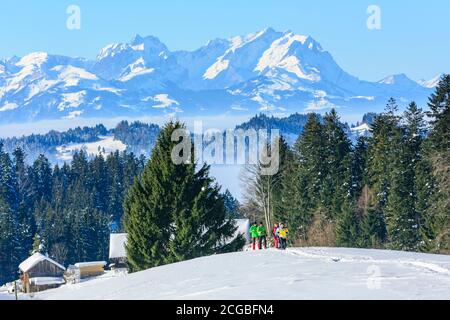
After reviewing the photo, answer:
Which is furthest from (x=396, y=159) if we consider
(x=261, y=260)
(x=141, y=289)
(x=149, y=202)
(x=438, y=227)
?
(x=141, y=289)

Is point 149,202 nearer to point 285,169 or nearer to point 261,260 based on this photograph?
point 261,260

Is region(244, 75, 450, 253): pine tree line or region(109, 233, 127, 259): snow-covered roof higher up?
region(244, 75, 450, 253): pine tree line

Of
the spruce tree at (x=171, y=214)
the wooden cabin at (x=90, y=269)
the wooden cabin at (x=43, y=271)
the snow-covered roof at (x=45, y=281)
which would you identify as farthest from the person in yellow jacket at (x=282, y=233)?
the wooden cabin at (x=90, y=269)

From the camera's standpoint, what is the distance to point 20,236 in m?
121

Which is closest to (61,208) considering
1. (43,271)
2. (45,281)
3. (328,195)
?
(43,271)

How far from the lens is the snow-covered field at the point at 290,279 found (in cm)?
2116

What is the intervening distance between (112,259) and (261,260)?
6806 cm

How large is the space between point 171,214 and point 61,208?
117881 mm

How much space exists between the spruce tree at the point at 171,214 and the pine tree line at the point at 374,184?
41.4 feet

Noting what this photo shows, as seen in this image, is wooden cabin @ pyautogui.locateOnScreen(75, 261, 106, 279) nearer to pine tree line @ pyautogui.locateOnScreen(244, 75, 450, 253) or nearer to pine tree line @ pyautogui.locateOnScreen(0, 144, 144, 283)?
pine tree line @ pyautogui.locateOnScreen(0, 144, 144, 283)

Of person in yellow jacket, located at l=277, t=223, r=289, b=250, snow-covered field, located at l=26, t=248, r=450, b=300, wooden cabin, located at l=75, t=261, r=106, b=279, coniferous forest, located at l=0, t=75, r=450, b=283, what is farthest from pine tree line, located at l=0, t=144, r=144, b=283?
snow-covered field, located at l=26, t=248, r=450, b=300

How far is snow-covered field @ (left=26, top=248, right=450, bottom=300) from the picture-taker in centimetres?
2116

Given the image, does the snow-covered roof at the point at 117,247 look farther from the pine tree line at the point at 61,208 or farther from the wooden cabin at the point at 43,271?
the pine tree line at the point at 61,208

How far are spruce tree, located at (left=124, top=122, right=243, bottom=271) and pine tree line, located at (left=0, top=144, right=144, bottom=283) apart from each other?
165ft
